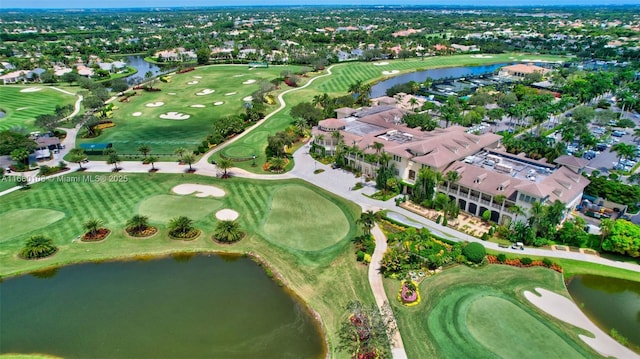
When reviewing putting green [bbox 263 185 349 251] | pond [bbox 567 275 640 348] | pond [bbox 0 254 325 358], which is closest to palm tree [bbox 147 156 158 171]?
putting green [bbox 263 185 349 251]

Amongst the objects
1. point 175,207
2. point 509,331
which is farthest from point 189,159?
point 509,331

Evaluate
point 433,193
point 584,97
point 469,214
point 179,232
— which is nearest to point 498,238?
point 469,214

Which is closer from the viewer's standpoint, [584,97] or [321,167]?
[321,167]

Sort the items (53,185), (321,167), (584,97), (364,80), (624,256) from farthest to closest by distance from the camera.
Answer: (364,80) → (584,97) → (321,167) → (53,185) → (624,256)

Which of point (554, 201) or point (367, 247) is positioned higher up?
point (554, 201)

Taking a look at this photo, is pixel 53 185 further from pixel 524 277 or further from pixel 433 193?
pixel 524 277

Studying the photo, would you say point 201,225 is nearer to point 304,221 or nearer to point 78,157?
point 304,221

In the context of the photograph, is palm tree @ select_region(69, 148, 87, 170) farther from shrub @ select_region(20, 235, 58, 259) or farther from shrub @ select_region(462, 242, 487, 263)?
shrub @ select_region(462, 242, 487, 263)
